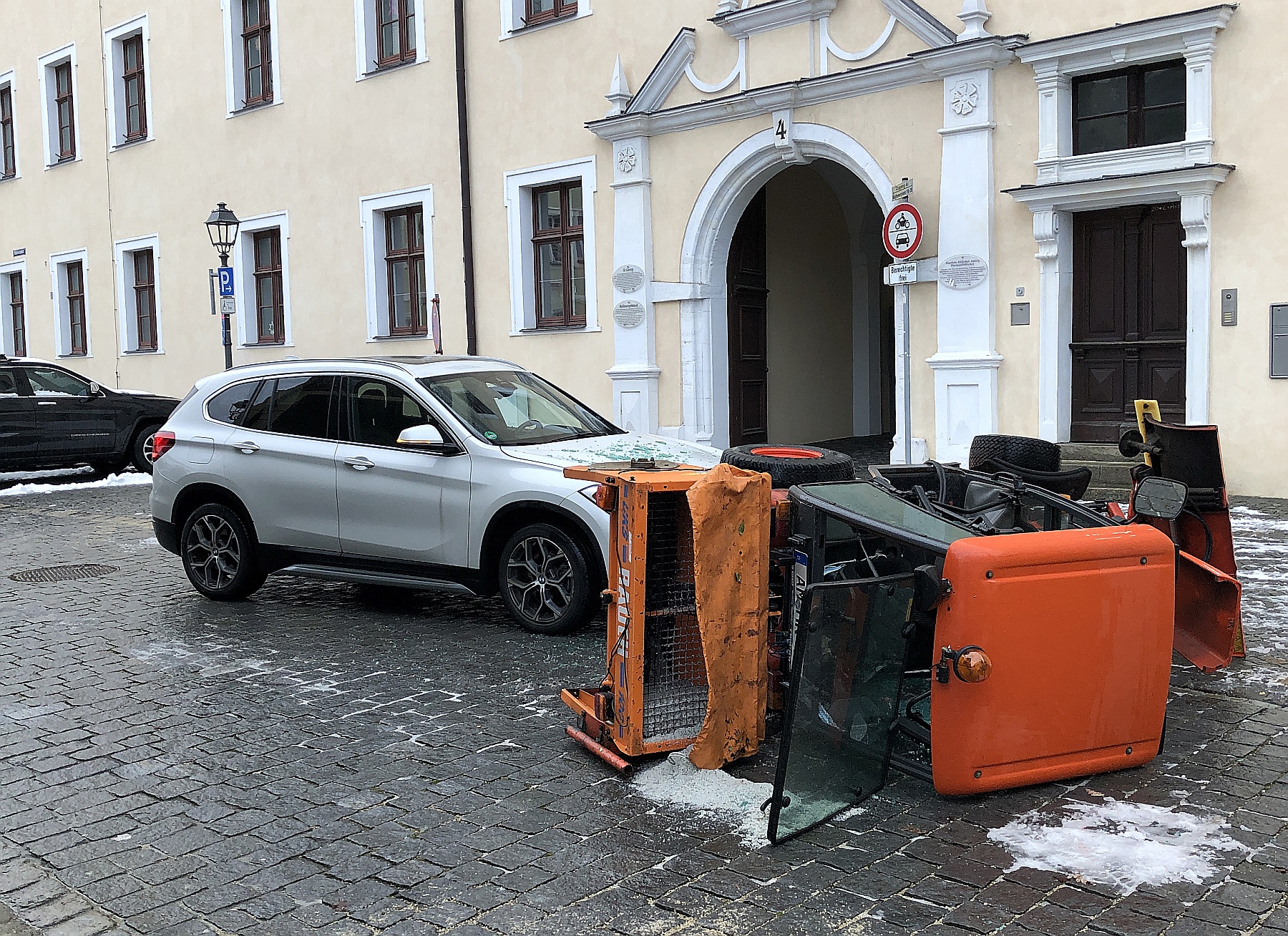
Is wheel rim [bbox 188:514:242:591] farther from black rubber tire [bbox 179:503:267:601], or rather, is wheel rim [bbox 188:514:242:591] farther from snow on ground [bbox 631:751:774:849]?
snow on ground [bbox 631:751:774:849]

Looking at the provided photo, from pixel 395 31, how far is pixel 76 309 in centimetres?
1218

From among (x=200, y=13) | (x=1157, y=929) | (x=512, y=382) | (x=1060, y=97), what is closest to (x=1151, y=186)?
(x=1060, y=97)

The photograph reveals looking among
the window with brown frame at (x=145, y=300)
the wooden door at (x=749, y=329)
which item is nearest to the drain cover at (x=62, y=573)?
the wooden door at (x=749, y=329)

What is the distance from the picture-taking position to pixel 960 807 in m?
4.44

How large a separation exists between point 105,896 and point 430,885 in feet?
3.22

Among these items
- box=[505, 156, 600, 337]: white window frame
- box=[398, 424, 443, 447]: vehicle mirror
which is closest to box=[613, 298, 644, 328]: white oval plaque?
box=[505, 156, 600, 337]: white window frame

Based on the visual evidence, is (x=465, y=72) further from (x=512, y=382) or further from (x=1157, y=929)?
(x=1157, y=929)

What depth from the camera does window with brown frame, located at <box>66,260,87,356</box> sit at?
27406mm

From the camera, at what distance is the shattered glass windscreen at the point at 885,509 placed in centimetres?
461

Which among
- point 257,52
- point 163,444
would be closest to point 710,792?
point 163,444

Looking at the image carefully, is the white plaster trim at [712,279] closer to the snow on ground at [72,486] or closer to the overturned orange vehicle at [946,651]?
the snow on ground at [72,486]

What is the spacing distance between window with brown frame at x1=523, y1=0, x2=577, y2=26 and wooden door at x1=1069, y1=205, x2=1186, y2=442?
7736 mm

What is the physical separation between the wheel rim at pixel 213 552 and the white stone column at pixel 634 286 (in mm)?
8378

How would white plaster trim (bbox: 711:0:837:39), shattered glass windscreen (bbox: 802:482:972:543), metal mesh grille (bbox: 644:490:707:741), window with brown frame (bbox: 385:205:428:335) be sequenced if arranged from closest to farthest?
shattered glass windscreen (bbox: 802:482:972:543), metal mesh grille (bbox: 644:490:707:741), white plaster trim (bbox: 711:0:837:39), window with brown frame (bbox: 385:205:428:335)
